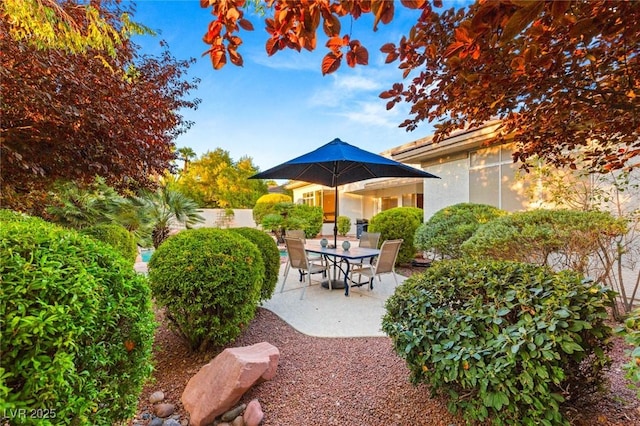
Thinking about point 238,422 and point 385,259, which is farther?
point 385,259

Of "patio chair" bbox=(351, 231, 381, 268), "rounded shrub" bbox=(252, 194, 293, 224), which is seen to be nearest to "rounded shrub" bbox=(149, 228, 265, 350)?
Answer: "patio chair" bbox=(351, 231, 381, 268)

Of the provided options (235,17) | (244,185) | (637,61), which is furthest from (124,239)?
(244,185)

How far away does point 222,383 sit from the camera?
2.76 metres

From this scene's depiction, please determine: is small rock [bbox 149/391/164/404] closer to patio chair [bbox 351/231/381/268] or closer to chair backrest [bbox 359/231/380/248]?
patio chair [bbox 351/231/381/268]

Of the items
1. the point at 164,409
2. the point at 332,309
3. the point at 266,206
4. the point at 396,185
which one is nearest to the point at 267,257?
the point at 332,309

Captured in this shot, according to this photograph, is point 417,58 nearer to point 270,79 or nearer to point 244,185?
point 270,79

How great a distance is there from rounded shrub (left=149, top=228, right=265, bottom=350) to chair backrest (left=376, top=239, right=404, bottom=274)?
3.01 m

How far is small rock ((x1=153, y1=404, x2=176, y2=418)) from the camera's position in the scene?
2818 millimetres

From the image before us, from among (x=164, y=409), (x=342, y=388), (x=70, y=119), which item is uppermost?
(x=70, y=119)

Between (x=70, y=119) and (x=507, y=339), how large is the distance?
4.77 metres

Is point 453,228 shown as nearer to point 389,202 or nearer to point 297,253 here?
point 297,253

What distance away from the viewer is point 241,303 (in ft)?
12.0

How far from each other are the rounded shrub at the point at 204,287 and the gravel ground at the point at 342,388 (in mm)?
443

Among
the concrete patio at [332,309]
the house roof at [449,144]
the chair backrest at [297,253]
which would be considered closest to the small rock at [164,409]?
the concrete patio at [332,309]
